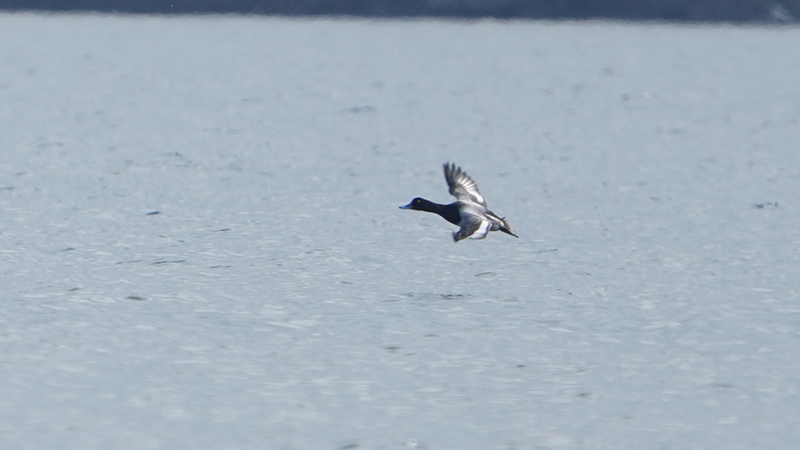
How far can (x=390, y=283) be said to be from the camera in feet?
53.4

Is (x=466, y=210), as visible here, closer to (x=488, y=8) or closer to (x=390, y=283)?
(x=390, y=283)

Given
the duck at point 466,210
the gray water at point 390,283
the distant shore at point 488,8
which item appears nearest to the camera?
the gray water at point 390,283

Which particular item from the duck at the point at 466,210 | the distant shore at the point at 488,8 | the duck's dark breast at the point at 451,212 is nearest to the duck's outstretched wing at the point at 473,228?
the duck at the point at 466,210

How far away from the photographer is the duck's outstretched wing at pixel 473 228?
1392 centimetres

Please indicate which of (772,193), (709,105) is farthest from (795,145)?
(709,105)

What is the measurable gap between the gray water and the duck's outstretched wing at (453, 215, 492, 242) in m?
0.91

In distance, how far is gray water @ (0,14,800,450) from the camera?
11.2m

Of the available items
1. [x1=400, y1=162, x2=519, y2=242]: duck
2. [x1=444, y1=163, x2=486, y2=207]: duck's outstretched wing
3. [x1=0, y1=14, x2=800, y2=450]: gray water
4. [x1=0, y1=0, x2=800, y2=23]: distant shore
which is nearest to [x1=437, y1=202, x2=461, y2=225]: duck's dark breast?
[x1=400, y1=162, x2=519, y2=242]: duck

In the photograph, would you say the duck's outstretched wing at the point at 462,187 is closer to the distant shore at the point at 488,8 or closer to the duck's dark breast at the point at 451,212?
the duck's dark breast at the point at 451,212

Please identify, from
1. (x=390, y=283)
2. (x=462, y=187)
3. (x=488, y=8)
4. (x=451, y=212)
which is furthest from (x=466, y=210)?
(x=488, y=8)

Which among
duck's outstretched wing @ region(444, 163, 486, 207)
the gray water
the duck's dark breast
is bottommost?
the gray water

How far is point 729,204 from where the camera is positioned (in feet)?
74.8

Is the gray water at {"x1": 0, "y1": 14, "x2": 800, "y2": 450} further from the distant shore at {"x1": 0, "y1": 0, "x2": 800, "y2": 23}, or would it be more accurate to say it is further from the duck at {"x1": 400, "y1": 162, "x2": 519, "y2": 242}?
the distant shore at {"x1": 0, "y1": 0, "x2": 800, "y2": 23}

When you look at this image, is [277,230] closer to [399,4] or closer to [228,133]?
[228,133]
